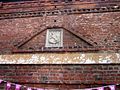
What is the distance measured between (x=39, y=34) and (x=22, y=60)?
0.68 meters

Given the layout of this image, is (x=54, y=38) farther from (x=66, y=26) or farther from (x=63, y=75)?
(x=63, y=75)

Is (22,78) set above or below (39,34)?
below

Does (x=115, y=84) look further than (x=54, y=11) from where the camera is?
No

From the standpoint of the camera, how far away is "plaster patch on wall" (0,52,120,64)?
469 centimetres

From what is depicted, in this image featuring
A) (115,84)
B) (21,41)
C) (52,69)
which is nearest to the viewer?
(115,84)

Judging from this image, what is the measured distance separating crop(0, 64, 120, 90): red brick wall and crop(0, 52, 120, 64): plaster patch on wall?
3.1 inches

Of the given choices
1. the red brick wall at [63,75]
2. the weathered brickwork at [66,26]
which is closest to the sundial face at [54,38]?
the weathered brickwork at [66,26]

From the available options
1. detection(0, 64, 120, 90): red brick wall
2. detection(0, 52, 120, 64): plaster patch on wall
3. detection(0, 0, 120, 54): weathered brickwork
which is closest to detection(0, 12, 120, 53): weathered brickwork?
detection(0, 0, 120, 54): weathered brickwork

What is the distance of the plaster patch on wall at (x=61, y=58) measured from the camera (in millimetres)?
4688

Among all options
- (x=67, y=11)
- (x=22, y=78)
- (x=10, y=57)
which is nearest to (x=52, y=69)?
(x=22, y=78)

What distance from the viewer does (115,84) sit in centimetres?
449

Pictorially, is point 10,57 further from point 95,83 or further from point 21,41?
point 95,83

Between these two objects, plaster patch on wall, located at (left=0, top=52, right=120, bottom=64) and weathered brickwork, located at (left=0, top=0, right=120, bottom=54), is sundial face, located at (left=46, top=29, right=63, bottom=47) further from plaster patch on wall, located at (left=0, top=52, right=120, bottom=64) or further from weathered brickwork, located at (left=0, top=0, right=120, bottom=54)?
plaster patch on wall, located at (left=0, top=52, right=120, bottom=64)

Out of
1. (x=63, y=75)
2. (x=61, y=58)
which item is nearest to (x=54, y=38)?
(x=61, y=58)
